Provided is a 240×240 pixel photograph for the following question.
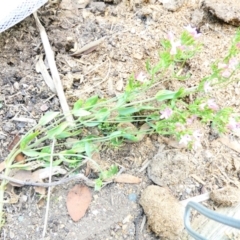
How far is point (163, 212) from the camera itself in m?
1.24

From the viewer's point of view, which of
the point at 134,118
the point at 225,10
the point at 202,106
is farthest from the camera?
the point at 225,10

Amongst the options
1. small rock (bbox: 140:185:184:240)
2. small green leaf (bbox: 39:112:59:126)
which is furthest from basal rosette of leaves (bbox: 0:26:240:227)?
small rock (bbox: 140:185:184:240)

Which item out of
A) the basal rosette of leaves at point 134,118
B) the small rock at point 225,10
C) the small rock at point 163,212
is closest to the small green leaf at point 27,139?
the basal rosette of leaves at point 134,118

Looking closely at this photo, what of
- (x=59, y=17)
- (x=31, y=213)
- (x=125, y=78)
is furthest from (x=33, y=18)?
(x=31, y=213)

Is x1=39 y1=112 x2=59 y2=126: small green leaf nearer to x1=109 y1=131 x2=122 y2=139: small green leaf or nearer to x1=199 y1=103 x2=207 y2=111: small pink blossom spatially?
x1=109 y1=131 x2=122 y2=139: small green leaf

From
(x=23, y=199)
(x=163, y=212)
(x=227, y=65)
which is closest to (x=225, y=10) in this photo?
(x=227, y=65)

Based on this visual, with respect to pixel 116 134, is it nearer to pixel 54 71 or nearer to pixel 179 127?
pixel 179 127

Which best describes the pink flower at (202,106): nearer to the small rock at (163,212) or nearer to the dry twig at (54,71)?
the small rock at (163,212)

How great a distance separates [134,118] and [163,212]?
306 mm

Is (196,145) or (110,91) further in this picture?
(110,91)

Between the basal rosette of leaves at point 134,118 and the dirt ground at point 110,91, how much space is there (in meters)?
0.06

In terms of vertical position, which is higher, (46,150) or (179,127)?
(179,127)

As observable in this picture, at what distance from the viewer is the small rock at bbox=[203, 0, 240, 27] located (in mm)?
1580

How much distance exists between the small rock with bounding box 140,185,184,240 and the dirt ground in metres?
0.03
